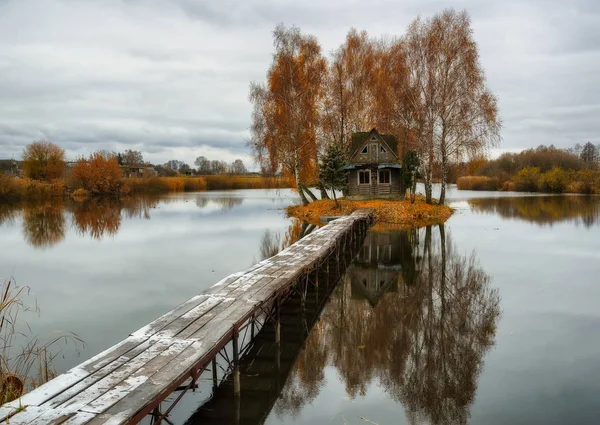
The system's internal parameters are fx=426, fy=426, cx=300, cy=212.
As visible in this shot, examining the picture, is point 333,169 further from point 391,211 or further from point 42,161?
point 42,161

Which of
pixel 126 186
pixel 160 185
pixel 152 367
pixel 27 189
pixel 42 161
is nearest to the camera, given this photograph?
pixel 152 367

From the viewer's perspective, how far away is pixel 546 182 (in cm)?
5900

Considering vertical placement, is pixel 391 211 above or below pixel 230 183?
below

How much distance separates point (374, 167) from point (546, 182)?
37.3 m

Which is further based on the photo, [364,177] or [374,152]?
[364,177]

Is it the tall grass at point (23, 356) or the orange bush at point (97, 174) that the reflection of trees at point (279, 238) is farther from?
the orange bush at point (97, 174)

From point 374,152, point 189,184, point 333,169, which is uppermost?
point 374,152

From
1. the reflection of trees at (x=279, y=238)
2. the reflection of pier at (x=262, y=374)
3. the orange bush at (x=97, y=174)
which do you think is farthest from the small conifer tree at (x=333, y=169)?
the orange bush at (x=97, y=174)

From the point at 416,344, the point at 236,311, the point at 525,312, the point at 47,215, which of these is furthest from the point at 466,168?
the point at 47,215

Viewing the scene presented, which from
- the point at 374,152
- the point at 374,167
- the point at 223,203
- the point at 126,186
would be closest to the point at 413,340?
the point at 374,152

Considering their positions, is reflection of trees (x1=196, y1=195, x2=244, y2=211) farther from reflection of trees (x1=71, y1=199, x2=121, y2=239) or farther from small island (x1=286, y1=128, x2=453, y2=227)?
reflection of trees (x1=71, y1=199, x2=121, y2=239)

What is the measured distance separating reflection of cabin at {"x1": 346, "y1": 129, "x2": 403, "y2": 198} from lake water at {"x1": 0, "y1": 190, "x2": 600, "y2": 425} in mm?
13257

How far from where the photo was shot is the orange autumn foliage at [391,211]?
28.5 meters

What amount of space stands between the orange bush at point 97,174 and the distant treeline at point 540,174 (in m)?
47.8
